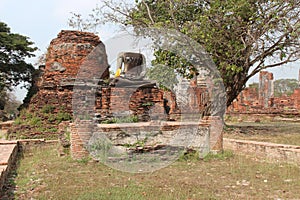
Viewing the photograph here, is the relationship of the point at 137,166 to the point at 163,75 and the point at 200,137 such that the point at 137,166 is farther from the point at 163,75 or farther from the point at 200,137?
the point at 163,75

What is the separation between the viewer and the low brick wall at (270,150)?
19.5ft

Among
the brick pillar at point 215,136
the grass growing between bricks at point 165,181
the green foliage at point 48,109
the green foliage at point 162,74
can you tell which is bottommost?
the grass growing between bricks at point 165,181

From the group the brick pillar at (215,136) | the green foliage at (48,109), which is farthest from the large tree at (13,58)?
the brick pillar at (215,136)

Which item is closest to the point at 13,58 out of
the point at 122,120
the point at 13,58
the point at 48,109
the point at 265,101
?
the point at 13,58

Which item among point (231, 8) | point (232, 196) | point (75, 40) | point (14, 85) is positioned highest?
point (231, 8)

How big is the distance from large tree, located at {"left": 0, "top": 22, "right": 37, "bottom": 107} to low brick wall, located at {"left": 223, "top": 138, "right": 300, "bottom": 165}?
10.3 m

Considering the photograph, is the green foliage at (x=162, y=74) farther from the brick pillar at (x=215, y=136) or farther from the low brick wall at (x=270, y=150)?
the low brick wall at (x=270, y=150)

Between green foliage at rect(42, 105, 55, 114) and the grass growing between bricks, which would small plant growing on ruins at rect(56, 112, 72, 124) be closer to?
green foliage at rect(42, 105, 55, 114)

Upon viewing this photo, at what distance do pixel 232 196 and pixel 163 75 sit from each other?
882cm

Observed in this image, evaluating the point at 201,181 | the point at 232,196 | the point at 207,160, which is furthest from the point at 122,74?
the point at 232,196

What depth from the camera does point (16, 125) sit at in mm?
9516

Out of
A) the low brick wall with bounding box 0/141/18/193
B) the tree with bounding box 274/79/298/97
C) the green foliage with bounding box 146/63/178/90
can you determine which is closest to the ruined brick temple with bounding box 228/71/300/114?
the green foliage with bounding box 146/63/178/90

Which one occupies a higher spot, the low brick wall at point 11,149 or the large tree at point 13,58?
the large tree at point 13,58

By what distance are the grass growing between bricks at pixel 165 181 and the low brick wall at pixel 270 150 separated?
0.63ft
